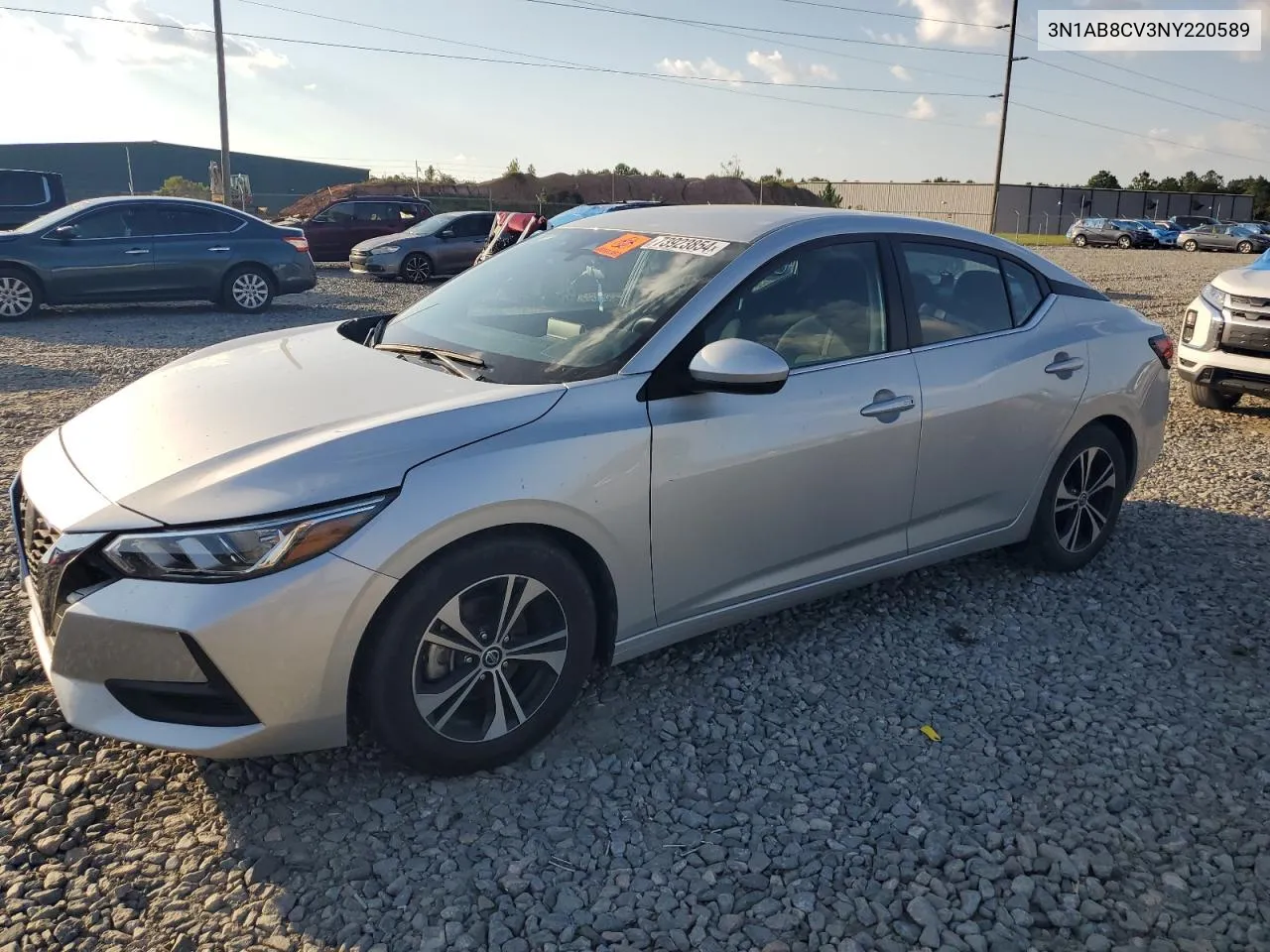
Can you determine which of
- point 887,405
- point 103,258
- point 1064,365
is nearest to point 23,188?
point 103,258

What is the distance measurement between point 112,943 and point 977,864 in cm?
220

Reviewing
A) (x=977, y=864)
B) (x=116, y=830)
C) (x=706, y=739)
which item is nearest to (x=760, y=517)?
(x=706, y=739)

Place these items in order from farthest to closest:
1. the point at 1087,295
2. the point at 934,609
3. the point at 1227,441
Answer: the point at 1227,441 < the point at 1087,295 < the point at 934,609

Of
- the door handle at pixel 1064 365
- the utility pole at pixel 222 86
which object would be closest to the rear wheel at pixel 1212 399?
the door handle at pixel 1064 365

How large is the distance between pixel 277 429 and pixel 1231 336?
757 centimetres

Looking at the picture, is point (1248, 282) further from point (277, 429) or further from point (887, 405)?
point (277, 429)

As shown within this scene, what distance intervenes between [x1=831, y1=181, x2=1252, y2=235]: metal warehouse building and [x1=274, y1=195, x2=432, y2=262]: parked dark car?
141 ft

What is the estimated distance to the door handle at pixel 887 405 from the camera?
3.50 metres

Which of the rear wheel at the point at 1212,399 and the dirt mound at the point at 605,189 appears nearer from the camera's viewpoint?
the rear wheel at the point at 1212,399

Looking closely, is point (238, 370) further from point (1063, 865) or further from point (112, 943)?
point (1063, 865)

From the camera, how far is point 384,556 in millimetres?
2510

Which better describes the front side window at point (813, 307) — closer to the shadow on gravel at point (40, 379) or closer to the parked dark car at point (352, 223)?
the shadow on gravel at point (40, 379)

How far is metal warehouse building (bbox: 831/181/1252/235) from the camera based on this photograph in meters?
59.7

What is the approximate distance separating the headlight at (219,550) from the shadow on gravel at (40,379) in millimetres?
6603
